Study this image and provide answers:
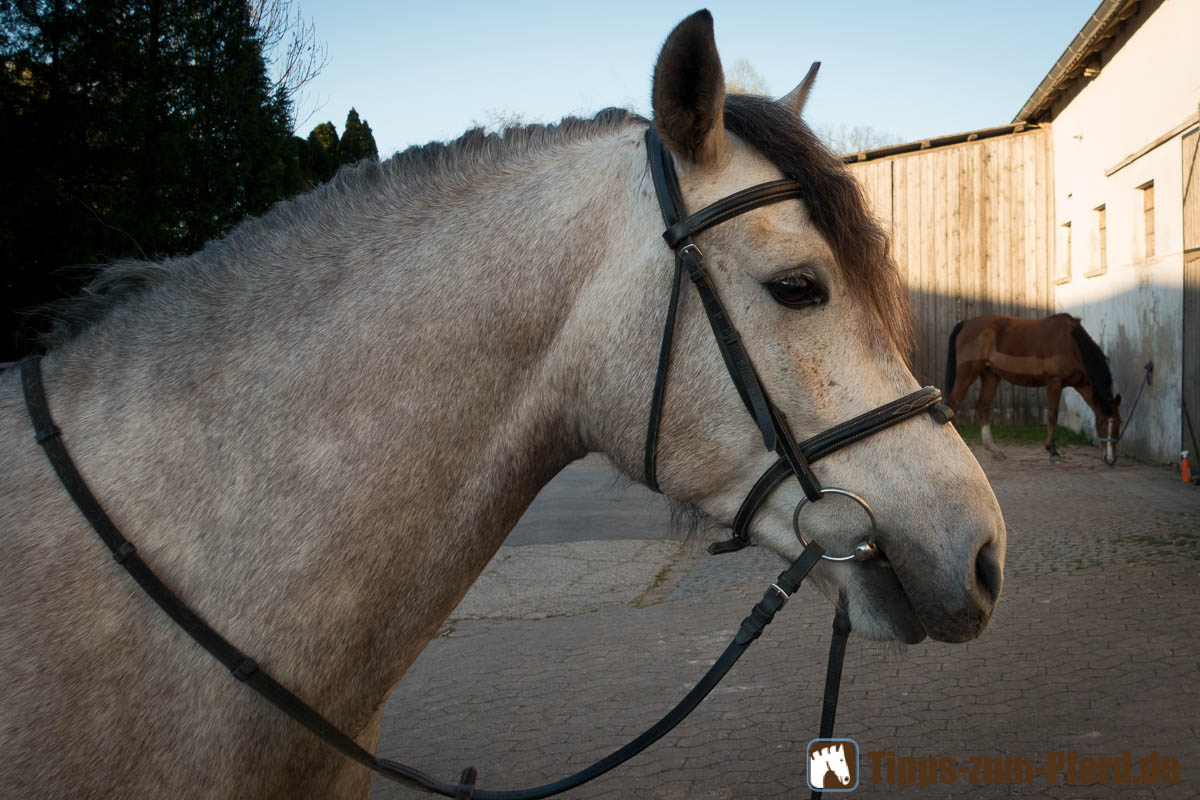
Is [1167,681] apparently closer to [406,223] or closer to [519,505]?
[519,505]

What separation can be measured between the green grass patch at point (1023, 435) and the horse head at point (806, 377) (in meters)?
13.8

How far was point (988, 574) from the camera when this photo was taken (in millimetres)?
1455

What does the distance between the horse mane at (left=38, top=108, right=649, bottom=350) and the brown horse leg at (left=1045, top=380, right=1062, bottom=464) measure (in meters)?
12.2

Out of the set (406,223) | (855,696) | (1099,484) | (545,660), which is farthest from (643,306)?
(1099,484)

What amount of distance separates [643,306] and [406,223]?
0.55m

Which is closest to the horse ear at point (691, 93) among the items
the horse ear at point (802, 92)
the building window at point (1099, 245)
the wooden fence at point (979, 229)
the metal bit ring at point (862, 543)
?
the horse ear at point (802, 92)

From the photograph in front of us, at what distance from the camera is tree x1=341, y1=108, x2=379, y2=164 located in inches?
456

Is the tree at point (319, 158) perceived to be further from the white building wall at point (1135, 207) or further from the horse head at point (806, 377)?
the white building wall at point (1135, 207)

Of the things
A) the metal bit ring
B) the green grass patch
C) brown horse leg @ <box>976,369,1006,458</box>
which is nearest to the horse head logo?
the metal bit ring

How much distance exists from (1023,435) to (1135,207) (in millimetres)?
4960

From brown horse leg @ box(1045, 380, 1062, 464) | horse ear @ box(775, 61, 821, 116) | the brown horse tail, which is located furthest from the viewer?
the brown horse tail

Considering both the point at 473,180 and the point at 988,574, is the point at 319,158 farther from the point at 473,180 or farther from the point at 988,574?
the point at 988,574

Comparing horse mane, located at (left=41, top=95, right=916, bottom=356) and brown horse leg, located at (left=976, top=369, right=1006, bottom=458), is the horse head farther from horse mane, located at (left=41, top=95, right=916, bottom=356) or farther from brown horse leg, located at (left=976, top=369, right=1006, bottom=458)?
brown horse leg, located at (left=976, top=369, right=1006, bottom=458)

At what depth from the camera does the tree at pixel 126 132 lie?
331 inches
